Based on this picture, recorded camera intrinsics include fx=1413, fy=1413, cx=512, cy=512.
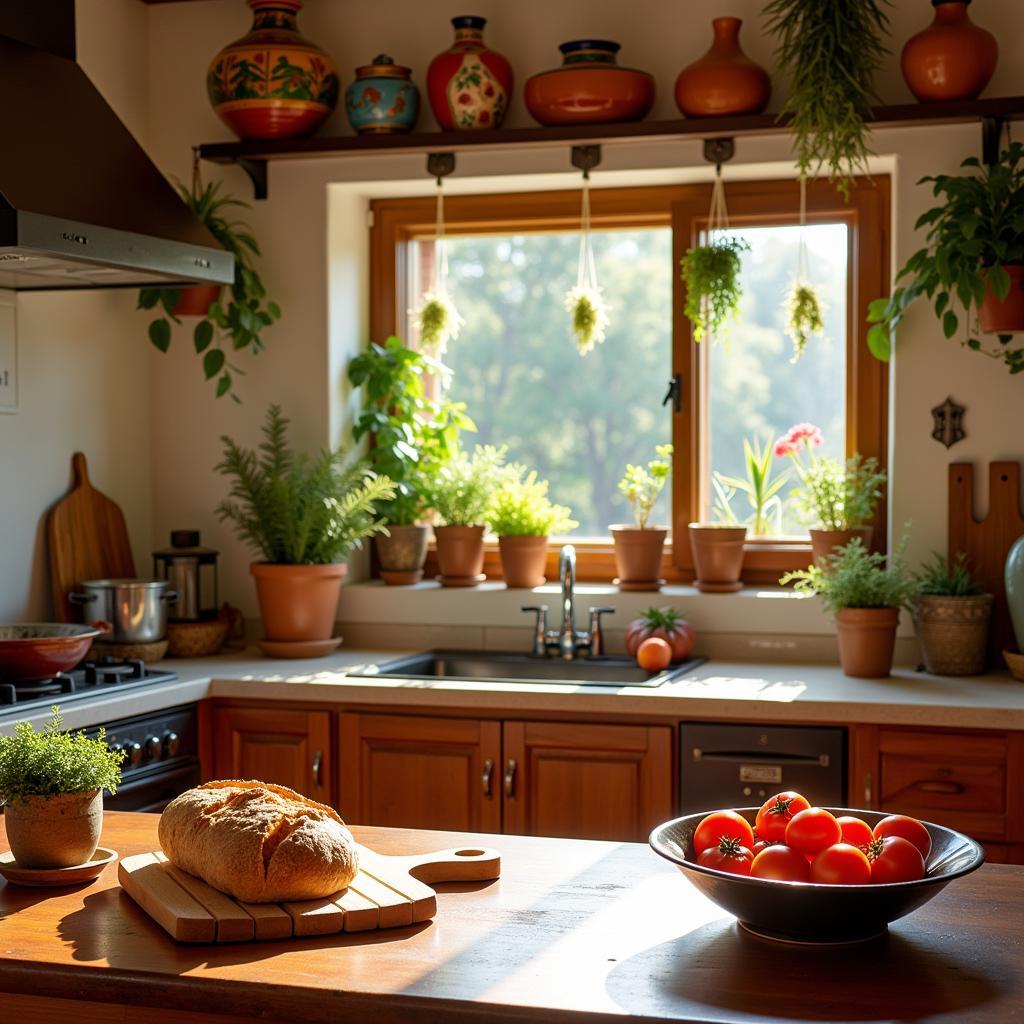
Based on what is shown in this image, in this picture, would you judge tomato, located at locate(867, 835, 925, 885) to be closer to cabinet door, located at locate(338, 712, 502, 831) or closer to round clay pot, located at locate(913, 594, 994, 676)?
cabinet door, located at locate(338, 712, 502, 831)

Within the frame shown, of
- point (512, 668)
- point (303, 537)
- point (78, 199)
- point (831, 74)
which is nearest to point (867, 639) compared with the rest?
point (512, 668)

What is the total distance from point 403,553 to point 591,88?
4.68ft

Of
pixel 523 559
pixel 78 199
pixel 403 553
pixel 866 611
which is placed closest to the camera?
pixel 78 199

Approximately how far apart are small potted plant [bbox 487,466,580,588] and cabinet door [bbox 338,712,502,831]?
30.2 inches

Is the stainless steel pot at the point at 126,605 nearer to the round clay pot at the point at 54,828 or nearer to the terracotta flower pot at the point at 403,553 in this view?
the terracotta flower pot at the point at 403,553

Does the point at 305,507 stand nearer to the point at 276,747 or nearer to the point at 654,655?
the point at 276,747

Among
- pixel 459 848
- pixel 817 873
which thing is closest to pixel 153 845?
pixel 459 848

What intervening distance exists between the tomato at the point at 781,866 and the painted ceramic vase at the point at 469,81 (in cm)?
278

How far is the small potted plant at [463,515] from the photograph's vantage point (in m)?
4.11

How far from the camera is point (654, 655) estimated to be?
359cm

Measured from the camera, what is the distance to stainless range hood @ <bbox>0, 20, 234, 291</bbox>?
2.83m

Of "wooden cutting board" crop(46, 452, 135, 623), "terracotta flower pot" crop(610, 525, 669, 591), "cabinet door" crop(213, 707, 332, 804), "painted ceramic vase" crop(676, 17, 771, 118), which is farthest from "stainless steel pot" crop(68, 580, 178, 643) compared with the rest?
"painted ceramic vase" crop(676, 17, 771, 118)

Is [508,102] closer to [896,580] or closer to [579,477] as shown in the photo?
[579,477]

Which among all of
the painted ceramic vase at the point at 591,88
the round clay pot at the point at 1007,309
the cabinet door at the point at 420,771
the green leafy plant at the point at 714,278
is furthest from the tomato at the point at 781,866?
the painted ceramic vase at the point at 591,88
